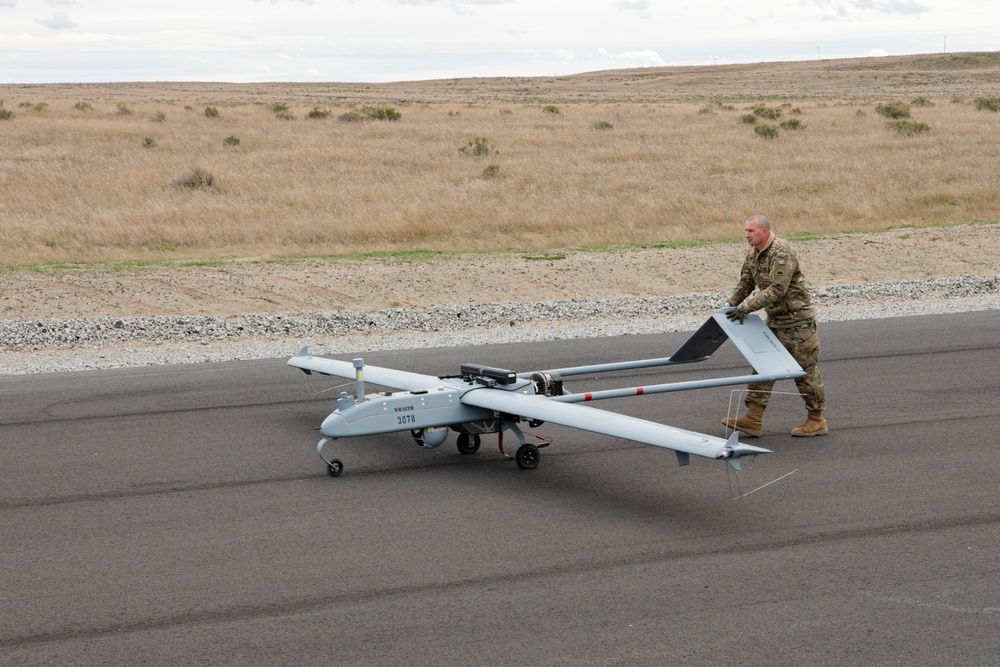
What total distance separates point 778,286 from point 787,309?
0.35 m

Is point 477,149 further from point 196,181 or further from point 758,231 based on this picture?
point 758,231

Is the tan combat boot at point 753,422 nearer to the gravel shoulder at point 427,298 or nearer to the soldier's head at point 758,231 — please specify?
the soldier's head at point 758,231

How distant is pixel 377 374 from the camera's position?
11195 millimetres

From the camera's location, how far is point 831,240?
78.4 feet

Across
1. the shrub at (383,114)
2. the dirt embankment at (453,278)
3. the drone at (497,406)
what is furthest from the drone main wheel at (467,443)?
the shrub at (383,114)

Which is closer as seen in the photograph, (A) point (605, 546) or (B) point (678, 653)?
(B) point (678, 653)

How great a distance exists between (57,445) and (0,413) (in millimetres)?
1840

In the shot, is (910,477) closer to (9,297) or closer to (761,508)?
(761,508)

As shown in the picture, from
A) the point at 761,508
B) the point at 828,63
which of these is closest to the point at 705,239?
the point at 761,508

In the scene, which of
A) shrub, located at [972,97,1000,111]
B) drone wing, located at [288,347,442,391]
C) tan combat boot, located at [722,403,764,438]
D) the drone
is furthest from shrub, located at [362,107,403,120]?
tan combat boot, located at [722,403,764,438]

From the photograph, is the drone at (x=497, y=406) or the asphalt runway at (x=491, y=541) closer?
the asphalt runway at (x=491, y=541)

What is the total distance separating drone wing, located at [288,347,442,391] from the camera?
10.6 m

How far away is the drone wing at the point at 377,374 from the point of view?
1062 centimetres

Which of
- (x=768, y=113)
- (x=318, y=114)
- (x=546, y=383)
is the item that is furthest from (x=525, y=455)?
(x=768, y=113)
